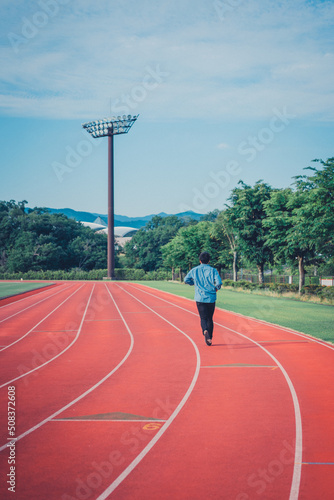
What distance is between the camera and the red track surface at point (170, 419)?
14.6 ft

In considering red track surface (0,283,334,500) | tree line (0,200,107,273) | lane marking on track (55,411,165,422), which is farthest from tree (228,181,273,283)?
tree line (0,200,107,273)

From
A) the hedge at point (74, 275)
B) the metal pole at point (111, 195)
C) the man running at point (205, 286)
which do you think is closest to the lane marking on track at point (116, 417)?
the man running at point (205, 286)

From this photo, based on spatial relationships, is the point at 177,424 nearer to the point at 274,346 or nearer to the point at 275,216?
the point at 274,346

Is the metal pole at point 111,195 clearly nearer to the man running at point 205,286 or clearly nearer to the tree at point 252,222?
the tree at point 252,222

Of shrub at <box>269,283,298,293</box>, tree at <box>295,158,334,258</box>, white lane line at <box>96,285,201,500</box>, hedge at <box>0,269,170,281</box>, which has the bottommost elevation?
white lane line at <box>96,285,201,500</box>

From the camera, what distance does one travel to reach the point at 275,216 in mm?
37094

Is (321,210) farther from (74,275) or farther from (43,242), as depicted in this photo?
(43,242)

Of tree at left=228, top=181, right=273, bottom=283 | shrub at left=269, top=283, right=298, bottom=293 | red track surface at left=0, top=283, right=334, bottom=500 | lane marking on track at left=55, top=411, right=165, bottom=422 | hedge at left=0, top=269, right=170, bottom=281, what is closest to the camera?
red track surface at left=0, top=283, right=334, bottom=500

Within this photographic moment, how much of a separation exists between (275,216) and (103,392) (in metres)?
31.0

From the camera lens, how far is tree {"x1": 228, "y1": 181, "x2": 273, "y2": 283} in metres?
44.3

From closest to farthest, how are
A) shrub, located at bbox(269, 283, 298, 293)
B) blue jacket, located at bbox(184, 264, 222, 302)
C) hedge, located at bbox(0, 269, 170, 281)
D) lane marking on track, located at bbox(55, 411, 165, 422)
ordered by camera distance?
1. lane marking on track, located at bbox(55, 411, 165, 422)
2. blue jacket, located at bbox(184, 264, 222, 302)
3. shrub, located at bbox(269, 283, 298, 293)
4. hedge, located at bbox(0, 269, 170, 281)

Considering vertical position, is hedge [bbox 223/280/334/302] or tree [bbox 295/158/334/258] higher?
tree [bbox 295/158/334/258]

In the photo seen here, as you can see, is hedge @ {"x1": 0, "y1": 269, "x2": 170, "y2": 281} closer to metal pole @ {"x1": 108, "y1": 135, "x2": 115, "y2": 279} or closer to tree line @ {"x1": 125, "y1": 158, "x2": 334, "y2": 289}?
metal pole @ {"x1": 108, "y1": 135, "x2": 115, "y2": 279}

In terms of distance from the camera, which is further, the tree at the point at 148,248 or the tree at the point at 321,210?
the tree at the point at 148,248
